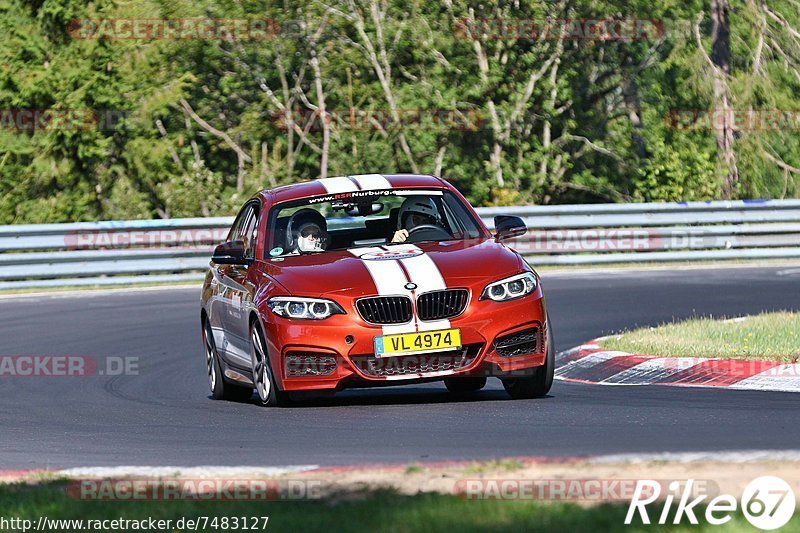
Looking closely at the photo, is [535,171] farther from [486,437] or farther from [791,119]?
[486,437]

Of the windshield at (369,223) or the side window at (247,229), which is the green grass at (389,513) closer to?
the windshield at (369,223)

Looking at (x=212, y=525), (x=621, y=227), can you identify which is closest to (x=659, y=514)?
(x=212, y=525)

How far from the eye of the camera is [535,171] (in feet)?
98.3

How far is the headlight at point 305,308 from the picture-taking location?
380 inches

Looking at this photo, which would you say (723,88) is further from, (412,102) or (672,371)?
(672,371)

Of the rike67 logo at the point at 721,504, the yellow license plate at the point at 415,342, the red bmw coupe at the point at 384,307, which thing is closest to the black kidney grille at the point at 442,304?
the red bmw coupe at the point at 384,307

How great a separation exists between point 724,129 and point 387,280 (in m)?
20.6
